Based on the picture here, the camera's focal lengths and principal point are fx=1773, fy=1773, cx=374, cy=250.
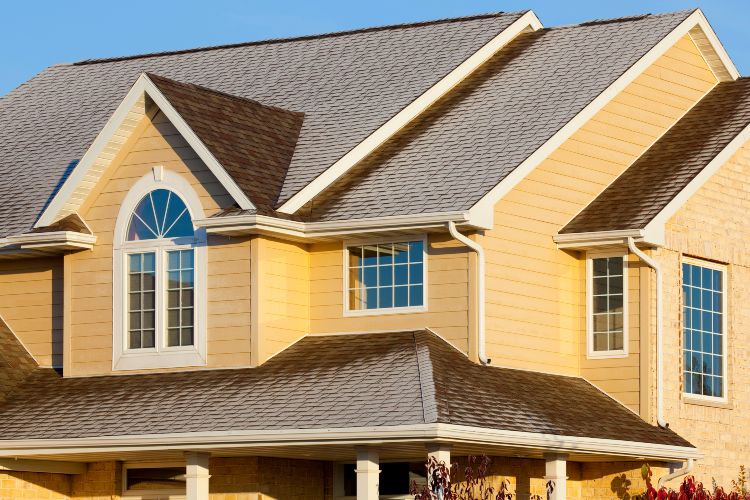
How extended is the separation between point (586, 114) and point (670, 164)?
1.97 m

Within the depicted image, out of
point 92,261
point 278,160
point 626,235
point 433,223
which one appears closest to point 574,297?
point 626,235

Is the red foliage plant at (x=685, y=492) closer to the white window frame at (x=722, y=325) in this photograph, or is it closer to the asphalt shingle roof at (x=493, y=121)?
the white window frame at (x=722, y=325)

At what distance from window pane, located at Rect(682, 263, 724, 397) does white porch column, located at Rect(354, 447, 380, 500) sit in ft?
22.0

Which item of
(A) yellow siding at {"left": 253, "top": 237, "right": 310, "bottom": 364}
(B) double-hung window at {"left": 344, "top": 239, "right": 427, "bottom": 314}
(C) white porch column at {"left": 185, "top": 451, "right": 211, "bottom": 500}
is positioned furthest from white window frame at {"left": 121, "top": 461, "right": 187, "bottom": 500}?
(B) double-hung window at {"left": 344, "top": 239, "right": 427, "bottom": 314}

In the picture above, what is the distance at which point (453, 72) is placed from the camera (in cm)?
3091

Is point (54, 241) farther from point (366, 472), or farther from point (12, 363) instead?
point (366, 472)

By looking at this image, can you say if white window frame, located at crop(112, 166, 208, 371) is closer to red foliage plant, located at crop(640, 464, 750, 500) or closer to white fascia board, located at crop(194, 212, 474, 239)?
white fascia board, located at crop(194, 212, 474, 239)

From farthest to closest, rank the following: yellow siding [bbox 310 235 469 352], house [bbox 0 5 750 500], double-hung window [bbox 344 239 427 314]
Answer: double-hung window [bbox 344 239 427 314]
yellow siding [bbox 310 235 469 352]
house [bbox 0 5 750 500]

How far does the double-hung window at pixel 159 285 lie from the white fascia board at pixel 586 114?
14.8 feet

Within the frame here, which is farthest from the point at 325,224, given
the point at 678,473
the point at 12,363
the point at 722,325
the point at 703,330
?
the point at 722,325

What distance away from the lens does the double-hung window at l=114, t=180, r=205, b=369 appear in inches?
1085

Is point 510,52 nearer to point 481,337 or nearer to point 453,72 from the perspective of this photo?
point 453,72

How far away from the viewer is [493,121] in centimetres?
2947

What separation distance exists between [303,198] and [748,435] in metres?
8.72
